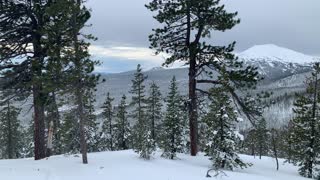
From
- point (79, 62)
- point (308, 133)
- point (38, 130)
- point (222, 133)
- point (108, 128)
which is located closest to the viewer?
point (79, 62)

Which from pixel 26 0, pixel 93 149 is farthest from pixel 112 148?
pixel 26 0

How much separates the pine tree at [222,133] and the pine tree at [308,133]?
6.42 m

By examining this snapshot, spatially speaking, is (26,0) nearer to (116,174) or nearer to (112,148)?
(116,174)

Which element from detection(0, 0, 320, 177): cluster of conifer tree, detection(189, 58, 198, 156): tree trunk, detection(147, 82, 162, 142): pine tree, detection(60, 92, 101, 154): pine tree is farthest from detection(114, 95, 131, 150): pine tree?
detection(189, 58, 198, 156): tree trunk

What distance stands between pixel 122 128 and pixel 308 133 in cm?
2492

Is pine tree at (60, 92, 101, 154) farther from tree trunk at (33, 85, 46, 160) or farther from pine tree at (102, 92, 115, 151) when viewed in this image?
tree trunk at (33, 85, 46, 160)

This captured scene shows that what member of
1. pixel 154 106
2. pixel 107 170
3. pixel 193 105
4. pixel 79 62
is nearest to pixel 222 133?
pixel 193 105

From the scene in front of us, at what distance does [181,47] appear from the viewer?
80.0ft

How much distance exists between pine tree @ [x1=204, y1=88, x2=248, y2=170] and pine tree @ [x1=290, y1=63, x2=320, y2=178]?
642 centimetres

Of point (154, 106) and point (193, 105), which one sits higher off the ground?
point (193, 105)

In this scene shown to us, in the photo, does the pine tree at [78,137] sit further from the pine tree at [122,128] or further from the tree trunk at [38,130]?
the tree trunk at [38,130]

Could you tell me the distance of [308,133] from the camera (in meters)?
26.1

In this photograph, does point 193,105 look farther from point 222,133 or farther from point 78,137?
point 78,137

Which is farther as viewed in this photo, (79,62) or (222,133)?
(222,133)
